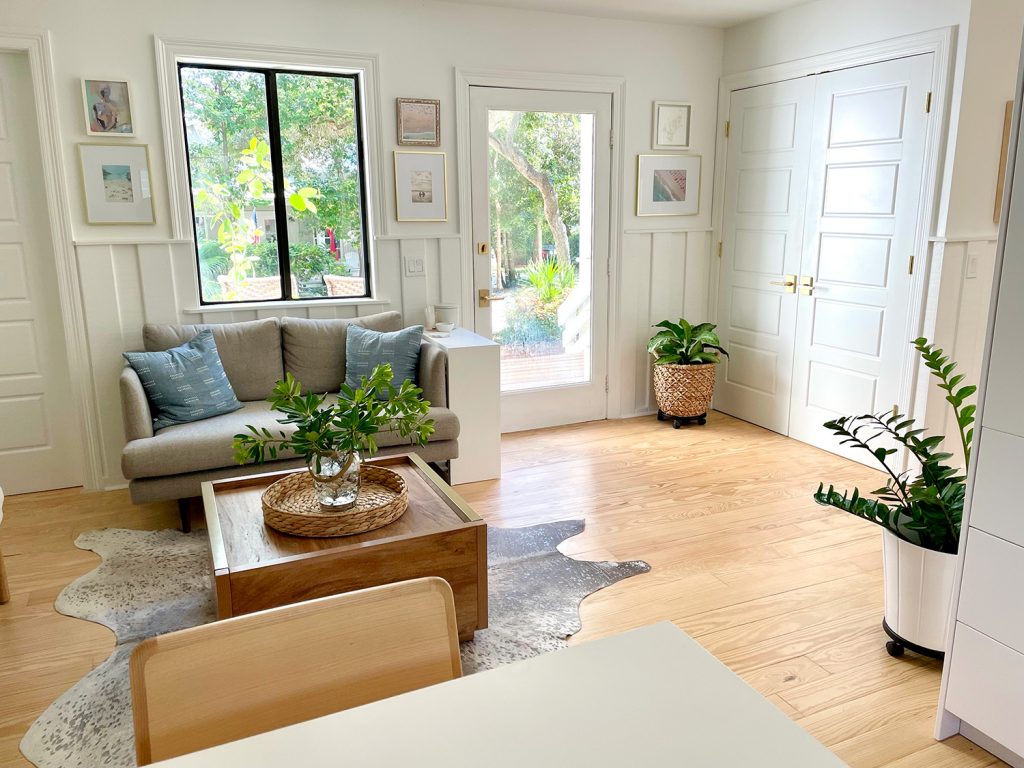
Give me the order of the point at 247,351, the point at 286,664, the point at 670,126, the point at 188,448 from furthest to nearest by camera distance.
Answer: the point at 670,126 < the point at 247,351 < the point at 188,448 < the point at 286,664

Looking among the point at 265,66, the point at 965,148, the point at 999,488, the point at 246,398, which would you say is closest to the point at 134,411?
the point at 246,398

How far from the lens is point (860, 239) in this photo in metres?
4.11

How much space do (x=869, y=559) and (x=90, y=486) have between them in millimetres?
3699

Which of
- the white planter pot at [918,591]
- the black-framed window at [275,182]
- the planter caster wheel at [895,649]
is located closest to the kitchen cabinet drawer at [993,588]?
the white planter pot at [918,591]

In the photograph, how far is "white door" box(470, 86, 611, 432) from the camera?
4539mm

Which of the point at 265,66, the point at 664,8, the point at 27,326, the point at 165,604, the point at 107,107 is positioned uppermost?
the point at 664,8

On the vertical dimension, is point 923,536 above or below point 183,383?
below

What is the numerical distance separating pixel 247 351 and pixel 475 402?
3.88 feet

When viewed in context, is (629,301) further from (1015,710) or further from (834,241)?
(1015,710)

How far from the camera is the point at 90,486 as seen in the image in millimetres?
3918

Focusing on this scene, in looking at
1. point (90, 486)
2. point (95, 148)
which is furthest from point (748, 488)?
point (95, 148)

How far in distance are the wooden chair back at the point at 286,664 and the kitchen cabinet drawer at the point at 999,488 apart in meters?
1.41

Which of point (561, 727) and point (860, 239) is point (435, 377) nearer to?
point (860, 239)

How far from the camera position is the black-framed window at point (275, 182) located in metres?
3.96
